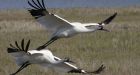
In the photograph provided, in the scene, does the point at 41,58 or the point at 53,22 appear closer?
the point at 41,58

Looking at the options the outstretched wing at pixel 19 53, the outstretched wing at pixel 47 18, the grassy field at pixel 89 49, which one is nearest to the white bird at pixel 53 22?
the outstretched wing at pixel 47 18

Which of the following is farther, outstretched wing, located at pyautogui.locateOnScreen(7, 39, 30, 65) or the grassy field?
the grassy field

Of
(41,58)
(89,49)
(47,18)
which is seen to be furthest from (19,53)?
(89,49)

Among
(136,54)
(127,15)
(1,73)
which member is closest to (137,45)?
(136,54)

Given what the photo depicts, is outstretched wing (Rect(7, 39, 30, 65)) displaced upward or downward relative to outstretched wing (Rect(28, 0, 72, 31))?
downward

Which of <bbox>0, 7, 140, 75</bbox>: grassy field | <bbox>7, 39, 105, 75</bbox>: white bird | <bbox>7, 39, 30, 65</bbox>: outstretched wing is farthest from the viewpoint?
<bbox>0, 7, 140, 75</bbox>: grassy field

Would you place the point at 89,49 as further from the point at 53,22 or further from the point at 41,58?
the point at 41,58

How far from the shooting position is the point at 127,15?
104ft

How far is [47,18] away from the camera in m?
7.45

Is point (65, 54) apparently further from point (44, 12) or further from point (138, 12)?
point (138, 12)

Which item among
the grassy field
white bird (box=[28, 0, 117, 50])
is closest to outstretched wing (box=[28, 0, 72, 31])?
white bird (box=[28, 0, 117, 50])

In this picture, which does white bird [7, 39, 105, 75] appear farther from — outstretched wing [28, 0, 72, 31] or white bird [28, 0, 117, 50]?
outstretched wing [28, 0, 72, 31]

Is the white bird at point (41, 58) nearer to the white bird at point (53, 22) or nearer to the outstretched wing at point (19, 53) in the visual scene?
the outstretched wing at point (19, 53)

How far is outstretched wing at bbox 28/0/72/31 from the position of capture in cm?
729
